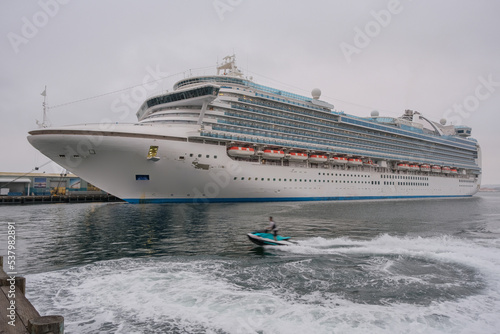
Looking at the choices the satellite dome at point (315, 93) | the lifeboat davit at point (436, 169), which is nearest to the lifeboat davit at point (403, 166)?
the lifeboat davit at point (436, 169)

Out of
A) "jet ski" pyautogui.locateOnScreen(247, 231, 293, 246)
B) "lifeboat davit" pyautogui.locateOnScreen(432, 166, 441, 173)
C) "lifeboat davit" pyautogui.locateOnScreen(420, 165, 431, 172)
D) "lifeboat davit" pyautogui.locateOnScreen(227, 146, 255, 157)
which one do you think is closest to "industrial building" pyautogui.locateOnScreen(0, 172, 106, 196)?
"lifeboat davit" pyautogui.locateOnScreen(227, 146, 255, 157)

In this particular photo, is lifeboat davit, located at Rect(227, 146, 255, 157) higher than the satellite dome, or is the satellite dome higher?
the satellite dome

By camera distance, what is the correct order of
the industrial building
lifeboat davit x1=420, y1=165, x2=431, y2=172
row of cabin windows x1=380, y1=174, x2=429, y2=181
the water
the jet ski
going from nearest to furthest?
the water < the jet ski < the industrial building < row of cabin windows x1=380, y1=174, x2=429, y2=181 < lifeboat davit x1=420, y1=165, x2=431, y2=172

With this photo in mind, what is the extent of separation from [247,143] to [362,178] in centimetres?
2701

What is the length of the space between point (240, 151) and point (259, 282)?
26606 millimetres

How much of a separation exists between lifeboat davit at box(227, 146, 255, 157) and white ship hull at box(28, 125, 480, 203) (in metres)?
0.82

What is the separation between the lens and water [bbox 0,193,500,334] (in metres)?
7.22

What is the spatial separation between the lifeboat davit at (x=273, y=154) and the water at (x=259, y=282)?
Result: 70.0 feet

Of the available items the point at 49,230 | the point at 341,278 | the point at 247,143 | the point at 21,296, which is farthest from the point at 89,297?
the point at 247,143

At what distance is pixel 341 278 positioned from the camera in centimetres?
1027

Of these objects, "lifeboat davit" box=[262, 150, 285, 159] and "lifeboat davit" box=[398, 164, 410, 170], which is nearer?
"lifeboat davit" box=[262, 150, 285, 159]

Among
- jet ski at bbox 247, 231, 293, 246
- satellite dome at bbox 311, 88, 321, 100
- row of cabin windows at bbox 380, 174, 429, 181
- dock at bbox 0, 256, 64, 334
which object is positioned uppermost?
satellite dome at bbox 311, 88, 321, 100

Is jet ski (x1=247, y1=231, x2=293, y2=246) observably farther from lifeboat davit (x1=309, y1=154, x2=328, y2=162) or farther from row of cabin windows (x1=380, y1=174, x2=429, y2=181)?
row of cabin windows (x1=380, y1=174, x2=429, y2=181)

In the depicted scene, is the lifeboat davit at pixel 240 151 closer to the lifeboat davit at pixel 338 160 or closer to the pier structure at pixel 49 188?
the lifeboat davit at pixel 338 160
